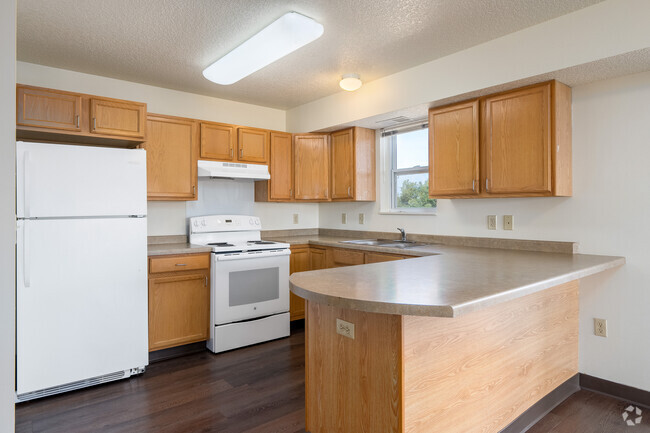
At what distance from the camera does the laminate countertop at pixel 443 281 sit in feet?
4.21

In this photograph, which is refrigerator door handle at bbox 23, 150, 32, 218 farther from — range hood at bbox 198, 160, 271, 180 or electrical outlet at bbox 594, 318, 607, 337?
electrical outlet at bbox 594, 318, 607, 337

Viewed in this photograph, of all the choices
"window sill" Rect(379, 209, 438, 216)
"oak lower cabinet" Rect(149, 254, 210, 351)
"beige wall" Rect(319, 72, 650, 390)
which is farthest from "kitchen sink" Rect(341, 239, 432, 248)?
"oak lower cabinet" Rect(149, 254, 210, 351)

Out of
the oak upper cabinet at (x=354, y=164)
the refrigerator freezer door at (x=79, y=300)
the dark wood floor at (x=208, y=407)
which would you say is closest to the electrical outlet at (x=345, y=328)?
the dark wood floor at (x=208, y=407)

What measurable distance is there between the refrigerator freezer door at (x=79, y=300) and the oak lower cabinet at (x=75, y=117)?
2.22 ft

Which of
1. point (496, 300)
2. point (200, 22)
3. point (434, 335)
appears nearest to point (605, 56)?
point (496, 300)

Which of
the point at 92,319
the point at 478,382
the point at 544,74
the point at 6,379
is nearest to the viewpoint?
the point at 6,379

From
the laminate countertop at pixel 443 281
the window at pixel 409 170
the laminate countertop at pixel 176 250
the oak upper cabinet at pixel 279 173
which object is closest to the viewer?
the laminate countertop at pixel 443 281

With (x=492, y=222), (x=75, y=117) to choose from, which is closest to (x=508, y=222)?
(x=492, y=222)

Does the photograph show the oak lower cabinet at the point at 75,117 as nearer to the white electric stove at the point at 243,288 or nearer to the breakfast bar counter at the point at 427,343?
the white electric stove at the point at 243,288

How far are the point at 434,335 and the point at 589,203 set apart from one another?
1762 mm

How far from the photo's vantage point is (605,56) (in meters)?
2.16

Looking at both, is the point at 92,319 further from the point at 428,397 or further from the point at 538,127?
the point at 538,127

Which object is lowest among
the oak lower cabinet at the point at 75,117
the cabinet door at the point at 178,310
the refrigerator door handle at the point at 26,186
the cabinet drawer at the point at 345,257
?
the cabinet door at the point at 178,310

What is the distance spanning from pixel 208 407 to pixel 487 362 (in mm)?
1629
